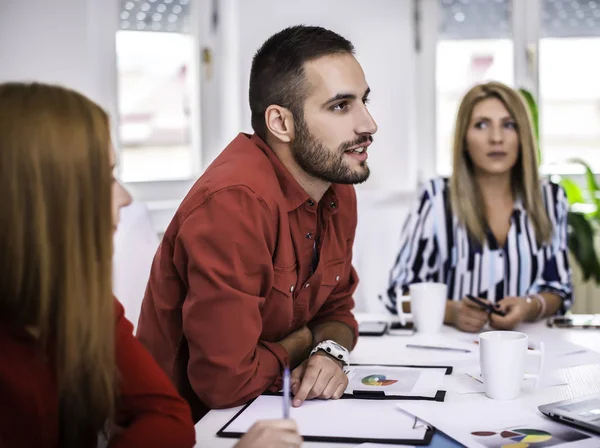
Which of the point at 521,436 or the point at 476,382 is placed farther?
the point at 476,382

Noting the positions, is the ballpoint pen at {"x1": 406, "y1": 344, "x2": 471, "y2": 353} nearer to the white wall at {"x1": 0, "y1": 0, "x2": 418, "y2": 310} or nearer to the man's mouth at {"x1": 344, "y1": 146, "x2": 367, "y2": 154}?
the man's mouth at {"x1": 344, "y1": 146, "x2": 367, "y2": 154}

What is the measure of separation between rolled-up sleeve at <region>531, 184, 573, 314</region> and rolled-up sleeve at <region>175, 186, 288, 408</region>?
106cm

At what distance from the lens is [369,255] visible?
2332 mm

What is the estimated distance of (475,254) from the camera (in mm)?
2252

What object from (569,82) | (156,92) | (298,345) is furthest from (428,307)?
(569,82)

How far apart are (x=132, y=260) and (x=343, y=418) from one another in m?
1.01

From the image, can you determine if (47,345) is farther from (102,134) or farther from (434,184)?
(434,184)

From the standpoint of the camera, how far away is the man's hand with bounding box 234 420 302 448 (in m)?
0.89

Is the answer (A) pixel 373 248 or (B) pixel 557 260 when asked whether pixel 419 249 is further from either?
(B) pixel 557 260

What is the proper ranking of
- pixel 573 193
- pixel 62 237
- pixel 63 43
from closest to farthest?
pixel 62 237 < pixel 63 43 < pixel 573 193

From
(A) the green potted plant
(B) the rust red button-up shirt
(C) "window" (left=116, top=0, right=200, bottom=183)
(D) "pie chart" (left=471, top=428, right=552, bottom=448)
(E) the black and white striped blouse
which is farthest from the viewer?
(A) the green potted plant

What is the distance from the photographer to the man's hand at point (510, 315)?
1701 mm

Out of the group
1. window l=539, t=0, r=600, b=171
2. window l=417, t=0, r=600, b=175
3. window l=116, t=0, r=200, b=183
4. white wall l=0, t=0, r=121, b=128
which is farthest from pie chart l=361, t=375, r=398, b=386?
window l=539, t=0, r=600, b=171

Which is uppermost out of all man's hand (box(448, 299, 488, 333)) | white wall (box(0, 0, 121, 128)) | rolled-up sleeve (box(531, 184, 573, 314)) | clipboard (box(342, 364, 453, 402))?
white wall (box(0, 0, 121, 128))
